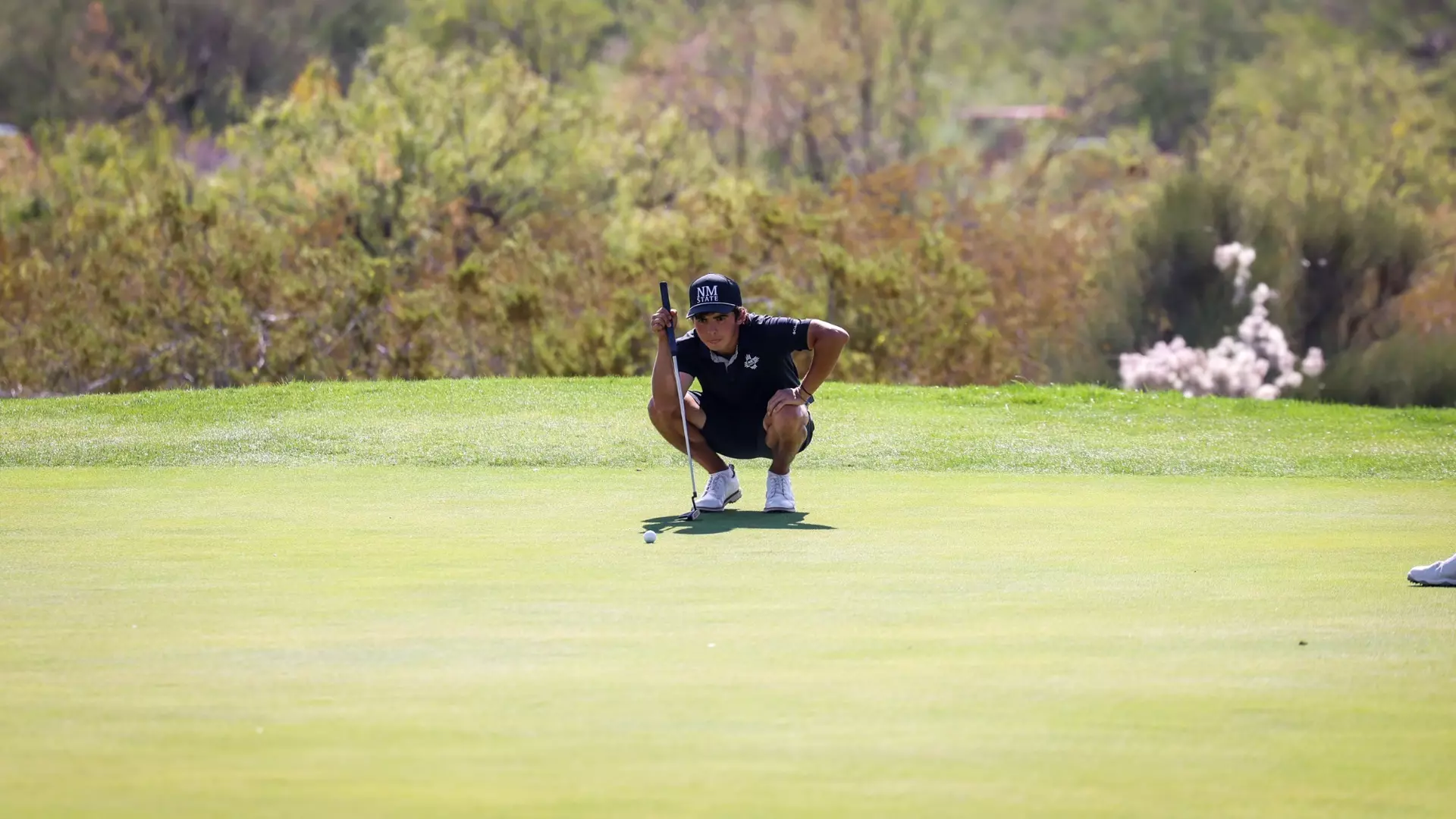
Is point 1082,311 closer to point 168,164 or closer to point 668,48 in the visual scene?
point 168,164

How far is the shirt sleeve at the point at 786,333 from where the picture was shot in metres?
10.1

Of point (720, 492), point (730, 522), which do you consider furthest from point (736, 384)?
point (730, 522)

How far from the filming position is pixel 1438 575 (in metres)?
7.41

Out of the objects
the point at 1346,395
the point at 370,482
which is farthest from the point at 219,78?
the point at 370,482

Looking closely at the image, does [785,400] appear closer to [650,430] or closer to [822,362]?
[822,362]

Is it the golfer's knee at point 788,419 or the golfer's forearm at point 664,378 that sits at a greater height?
the golfer's forearm at point 664,378

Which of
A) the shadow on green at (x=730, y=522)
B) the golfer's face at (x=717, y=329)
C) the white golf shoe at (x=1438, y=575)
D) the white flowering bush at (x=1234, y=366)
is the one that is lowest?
the white flowering bush at (x=1234, y=366)

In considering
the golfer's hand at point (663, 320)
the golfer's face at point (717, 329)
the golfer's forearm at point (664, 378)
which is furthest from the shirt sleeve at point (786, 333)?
the golfer's forearm at point (664, 378)

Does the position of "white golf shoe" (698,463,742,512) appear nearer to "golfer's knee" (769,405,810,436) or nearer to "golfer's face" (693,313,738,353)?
"golfer's knee" (769,405,810,436)

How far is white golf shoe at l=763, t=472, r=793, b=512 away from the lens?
33.4 feet

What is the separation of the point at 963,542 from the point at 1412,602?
2201mm

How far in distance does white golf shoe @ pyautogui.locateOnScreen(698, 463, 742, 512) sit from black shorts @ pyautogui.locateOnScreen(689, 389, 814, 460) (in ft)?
0.67

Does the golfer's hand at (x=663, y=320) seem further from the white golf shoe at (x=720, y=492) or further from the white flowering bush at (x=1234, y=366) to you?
the white flowering bush at (x=1234, y=366)

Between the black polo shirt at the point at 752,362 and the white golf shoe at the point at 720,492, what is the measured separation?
15.0 inches
